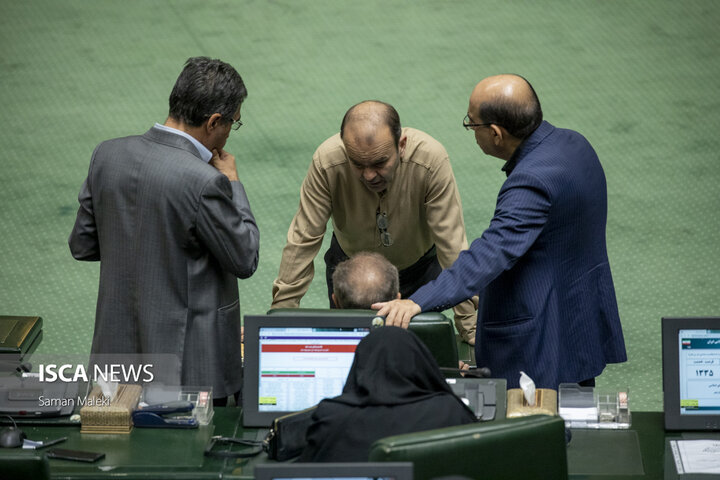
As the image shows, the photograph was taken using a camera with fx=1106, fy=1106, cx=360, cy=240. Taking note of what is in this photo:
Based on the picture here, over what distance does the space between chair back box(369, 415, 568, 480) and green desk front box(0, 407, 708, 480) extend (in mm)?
378

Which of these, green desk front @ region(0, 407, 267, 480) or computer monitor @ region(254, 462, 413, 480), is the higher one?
green desk front @ region(0, 407, 267, 480)

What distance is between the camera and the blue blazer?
351 cm

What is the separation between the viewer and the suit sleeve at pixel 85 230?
3584 millimetres

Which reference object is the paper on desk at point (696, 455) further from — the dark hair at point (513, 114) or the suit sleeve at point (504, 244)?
the dark hair at point (513, 114)

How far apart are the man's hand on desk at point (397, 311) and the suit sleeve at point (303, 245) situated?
1018mm

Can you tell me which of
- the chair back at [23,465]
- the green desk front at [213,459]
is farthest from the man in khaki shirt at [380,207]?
the chair back at [23,465]

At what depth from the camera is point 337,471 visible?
7.11ft

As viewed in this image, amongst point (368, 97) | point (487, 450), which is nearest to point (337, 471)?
point (487, 450)

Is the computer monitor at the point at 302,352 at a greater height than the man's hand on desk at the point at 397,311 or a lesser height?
lesser

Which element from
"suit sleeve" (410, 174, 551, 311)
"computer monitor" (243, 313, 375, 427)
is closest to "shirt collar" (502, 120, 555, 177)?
"suit sleeve" (410, 174, 551, 311)

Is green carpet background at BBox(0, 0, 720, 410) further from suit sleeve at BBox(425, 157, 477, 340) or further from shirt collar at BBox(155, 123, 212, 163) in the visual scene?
shirt collar at BBox(155, 123, 212, 163)

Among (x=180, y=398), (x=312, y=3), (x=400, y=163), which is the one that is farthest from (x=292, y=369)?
(x=312, y=3)

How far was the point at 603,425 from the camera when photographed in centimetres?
324

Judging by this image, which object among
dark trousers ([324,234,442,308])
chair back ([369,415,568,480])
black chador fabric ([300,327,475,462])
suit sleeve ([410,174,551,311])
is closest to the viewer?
chair back ([369,415,568,480])
